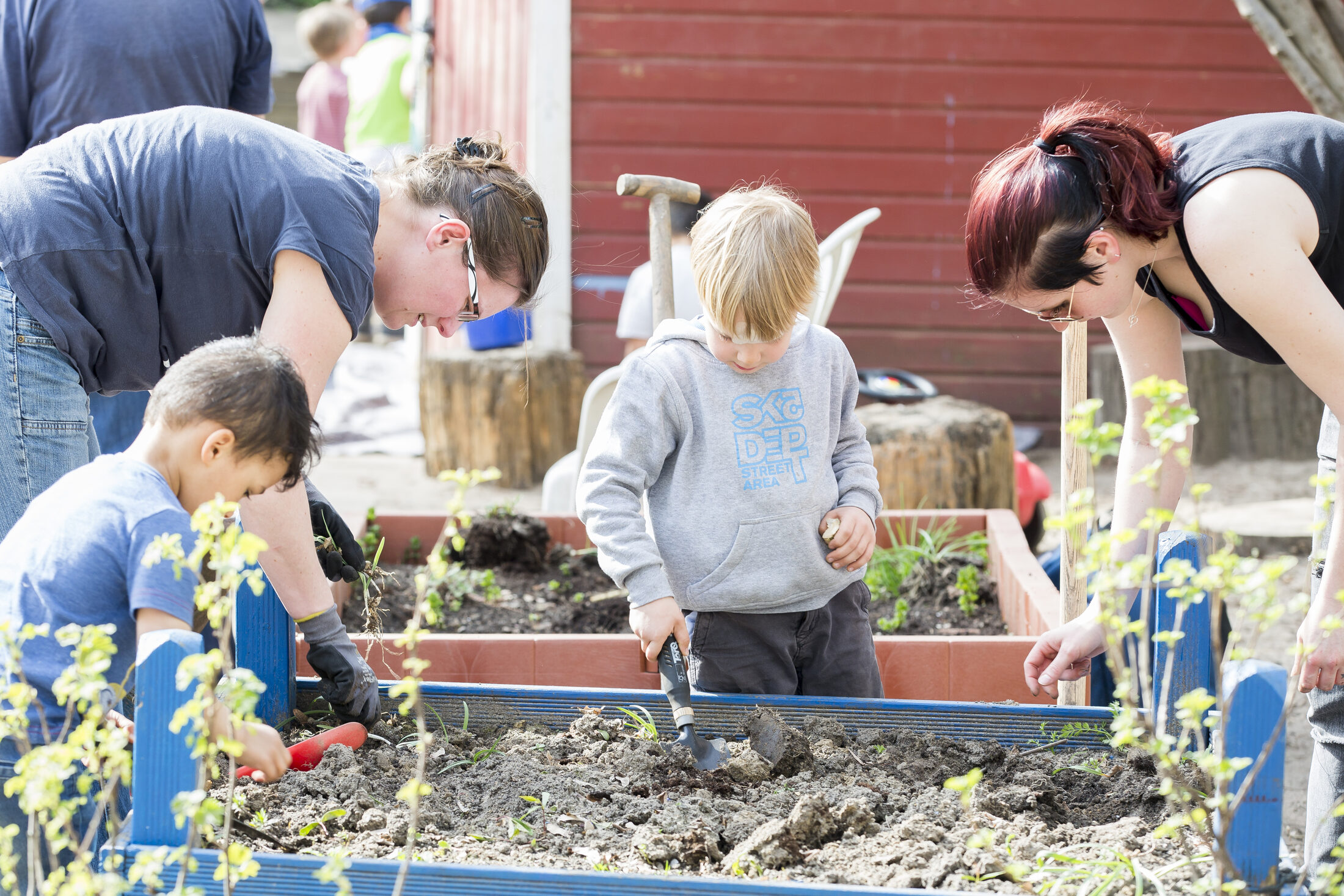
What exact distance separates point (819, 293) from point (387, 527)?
1.48m

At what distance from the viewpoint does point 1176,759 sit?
1.22 m

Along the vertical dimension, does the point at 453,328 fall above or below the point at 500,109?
below

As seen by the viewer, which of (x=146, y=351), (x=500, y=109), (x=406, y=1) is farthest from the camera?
(x=406, y=1)

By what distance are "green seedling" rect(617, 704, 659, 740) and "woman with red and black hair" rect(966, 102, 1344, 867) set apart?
607mm

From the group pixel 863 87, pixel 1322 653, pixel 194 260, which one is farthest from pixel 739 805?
pixel 863 87

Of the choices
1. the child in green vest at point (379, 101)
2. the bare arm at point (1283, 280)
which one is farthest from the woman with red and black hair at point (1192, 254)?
the child in green vest at point (379, 101)

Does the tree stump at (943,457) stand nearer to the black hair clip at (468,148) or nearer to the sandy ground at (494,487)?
the sandy ground at (494,487)

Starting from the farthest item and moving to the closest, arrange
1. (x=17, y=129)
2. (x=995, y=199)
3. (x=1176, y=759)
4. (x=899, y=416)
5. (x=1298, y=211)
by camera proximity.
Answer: (x=899, y=416) → (x=17, y=129) → (x=995, y=199) → (x=1298, y=211) → (x=1176, y=759)

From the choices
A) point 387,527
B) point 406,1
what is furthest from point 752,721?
point 406,1

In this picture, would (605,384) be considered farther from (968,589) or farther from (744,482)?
(744,482)

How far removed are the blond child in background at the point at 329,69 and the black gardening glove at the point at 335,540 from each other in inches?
230

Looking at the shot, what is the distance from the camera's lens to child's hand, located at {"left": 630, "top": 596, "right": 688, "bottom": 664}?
194 centimetres

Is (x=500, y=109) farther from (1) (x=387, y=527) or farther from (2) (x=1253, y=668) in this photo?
(2) (x=1253, y=668)

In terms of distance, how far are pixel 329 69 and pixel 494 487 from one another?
3.67 meters
